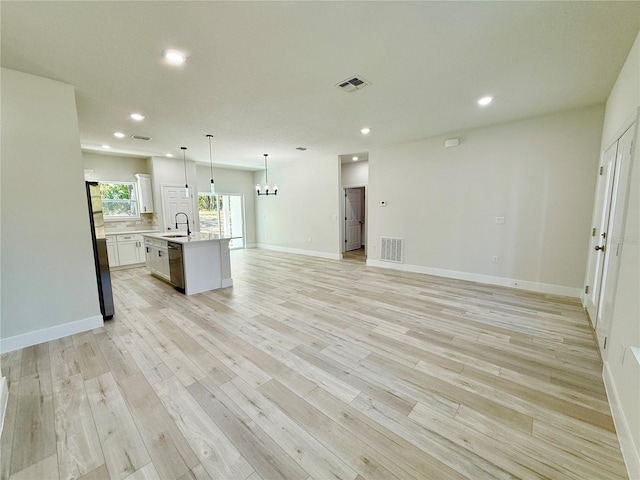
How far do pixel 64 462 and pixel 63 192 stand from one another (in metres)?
2.59

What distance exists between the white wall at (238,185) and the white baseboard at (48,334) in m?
5.62

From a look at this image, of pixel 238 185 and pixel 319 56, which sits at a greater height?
pixel 319 56

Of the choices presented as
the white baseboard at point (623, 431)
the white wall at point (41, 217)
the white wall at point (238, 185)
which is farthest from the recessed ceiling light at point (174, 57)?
the white wall at point (238, 185)

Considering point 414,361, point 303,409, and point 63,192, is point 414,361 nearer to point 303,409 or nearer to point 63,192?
point 303,409

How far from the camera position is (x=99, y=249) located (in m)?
3.25

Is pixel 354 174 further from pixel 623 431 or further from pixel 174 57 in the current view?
pixel 623 431

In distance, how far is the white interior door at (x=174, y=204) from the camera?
678cm

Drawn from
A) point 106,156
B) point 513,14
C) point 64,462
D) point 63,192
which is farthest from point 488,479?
point 106,156

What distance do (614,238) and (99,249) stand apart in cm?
562

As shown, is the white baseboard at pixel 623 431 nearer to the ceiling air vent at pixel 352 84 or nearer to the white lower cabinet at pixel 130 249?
the ceiling air vent at pixel 352 84

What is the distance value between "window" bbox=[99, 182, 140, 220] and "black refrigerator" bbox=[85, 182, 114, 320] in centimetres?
397

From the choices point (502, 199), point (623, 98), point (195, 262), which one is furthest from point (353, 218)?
point (623, 98)

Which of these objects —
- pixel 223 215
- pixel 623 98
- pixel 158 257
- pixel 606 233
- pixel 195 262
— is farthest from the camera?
pixel 223 215

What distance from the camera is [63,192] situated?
2.77 m
